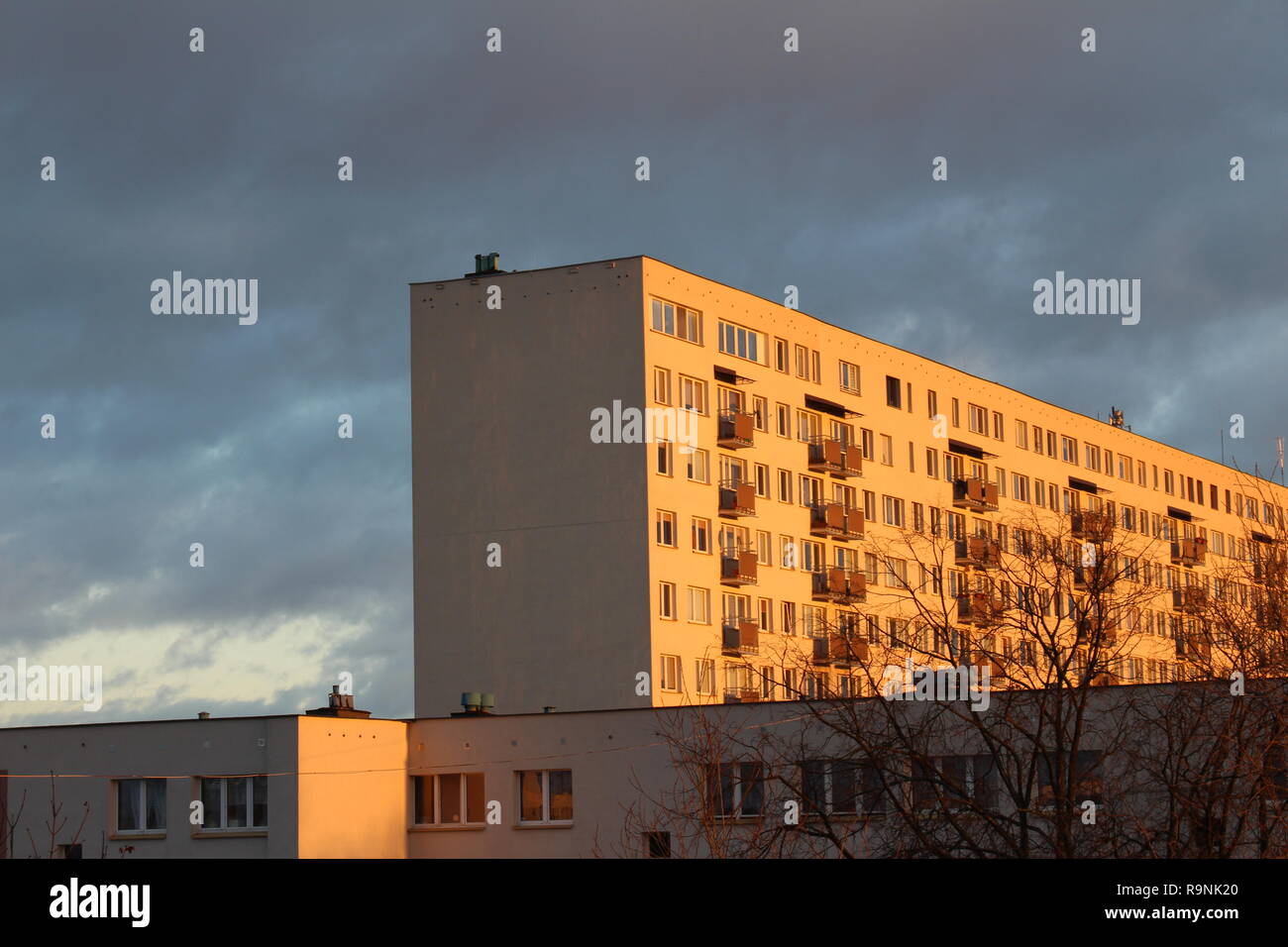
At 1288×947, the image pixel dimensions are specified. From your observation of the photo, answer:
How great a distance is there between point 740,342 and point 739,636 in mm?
13106

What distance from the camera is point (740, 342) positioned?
7944 centimetres

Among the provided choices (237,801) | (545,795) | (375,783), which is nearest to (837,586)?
(545,795)

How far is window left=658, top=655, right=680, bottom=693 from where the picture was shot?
237 feet

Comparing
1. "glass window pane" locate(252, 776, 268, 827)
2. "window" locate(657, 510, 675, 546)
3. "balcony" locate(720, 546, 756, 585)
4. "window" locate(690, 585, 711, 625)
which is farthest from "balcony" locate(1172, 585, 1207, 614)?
"balcony" locate(720, 546, 756, 585)

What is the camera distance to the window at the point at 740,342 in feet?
257

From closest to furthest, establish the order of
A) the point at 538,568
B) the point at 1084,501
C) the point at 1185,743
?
the point at 1185,743
the point at 538,568
the point at 1084,501

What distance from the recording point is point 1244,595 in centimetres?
2836

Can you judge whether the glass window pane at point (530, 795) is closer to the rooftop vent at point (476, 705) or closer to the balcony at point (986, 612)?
the rooftop vent at point (476, 705)

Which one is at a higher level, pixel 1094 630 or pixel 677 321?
pixel 677 321

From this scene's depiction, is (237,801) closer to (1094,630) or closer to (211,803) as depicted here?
(211,803)
